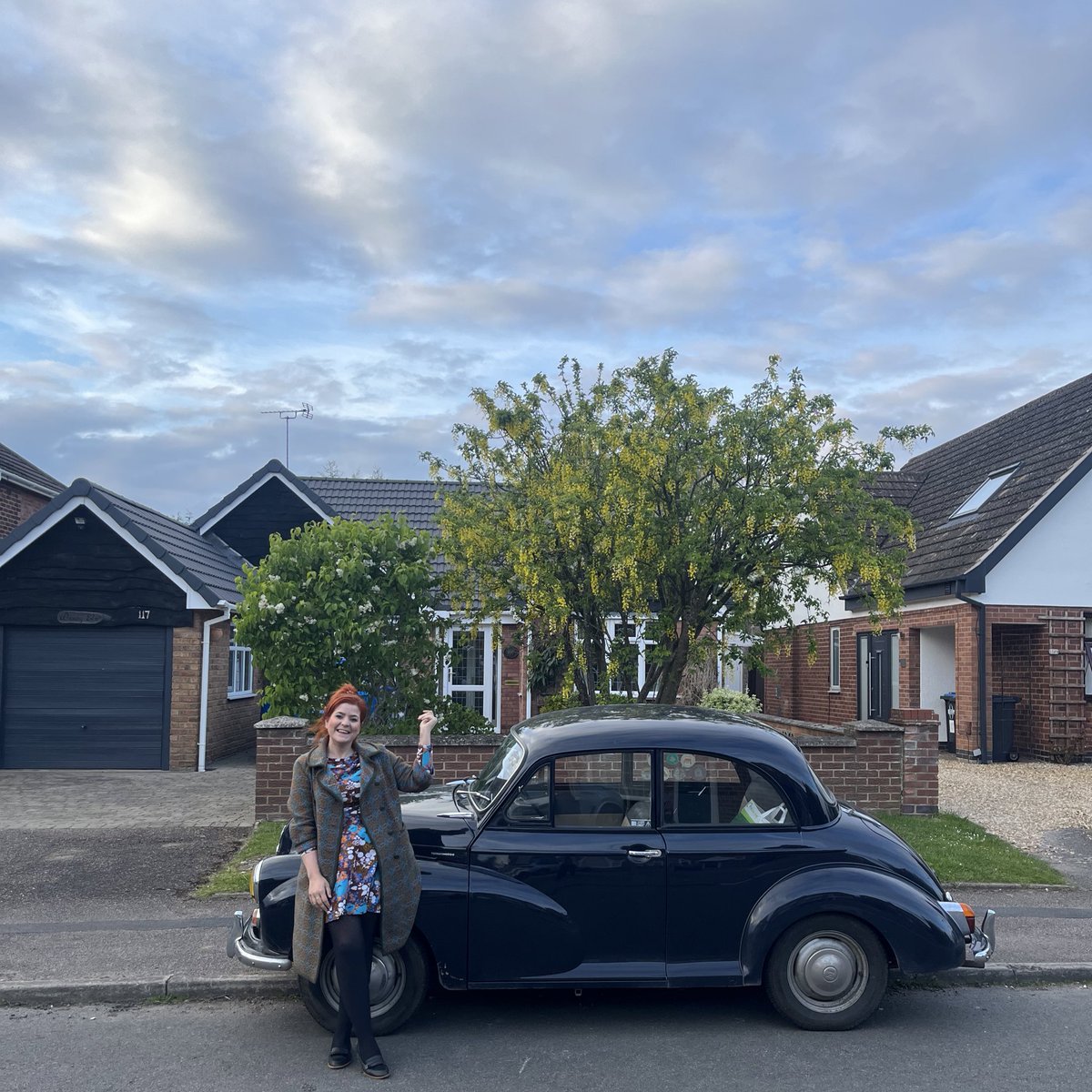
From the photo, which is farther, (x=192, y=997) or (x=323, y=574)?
(x=323, y=574)

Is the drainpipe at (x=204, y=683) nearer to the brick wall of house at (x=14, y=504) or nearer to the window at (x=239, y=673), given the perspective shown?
the window at (x=239, y=673)

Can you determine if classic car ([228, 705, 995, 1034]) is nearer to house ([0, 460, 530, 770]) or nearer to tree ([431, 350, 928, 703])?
tree ([431, 350, 928, 703])

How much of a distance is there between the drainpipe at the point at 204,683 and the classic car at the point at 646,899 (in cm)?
1120

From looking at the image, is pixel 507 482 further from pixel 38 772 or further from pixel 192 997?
pixel 38 772

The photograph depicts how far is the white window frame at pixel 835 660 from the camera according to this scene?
77.5 ft

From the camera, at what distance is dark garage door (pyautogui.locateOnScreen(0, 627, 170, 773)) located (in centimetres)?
1661

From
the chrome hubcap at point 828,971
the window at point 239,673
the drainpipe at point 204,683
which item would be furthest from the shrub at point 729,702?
the chrome hubcap at point 828,971

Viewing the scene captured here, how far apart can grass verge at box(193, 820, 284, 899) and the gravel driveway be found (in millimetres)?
6656

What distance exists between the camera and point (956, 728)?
18.4 metres

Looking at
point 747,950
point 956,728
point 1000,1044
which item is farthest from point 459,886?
point 956,728

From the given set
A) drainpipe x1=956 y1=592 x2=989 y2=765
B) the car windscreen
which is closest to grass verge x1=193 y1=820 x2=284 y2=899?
the car windscreen

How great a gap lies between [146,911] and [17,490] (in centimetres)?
2034

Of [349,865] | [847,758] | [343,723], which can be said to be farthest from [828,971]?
[847,758]

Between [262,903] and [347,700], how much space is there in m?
1.22
